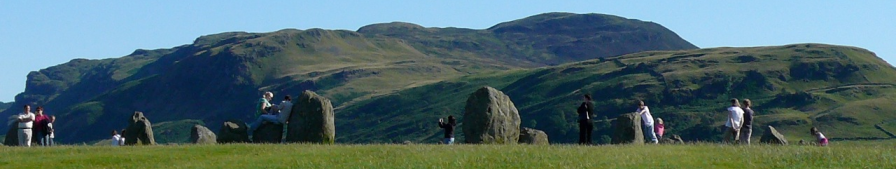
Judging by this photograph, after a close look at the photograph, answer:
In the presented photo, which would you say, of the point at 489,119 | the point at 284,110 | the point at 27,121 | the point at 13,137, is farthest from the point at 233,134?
the point at 13,137

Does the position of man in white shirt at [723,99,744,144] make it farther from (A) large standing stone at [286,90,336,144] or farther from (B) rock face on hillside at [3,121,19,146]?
(B) rock face on hillside at [3,121,19,146]

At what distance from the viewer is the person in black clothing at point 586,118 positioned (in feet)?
144

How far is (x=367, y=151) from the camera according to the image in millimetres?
38688

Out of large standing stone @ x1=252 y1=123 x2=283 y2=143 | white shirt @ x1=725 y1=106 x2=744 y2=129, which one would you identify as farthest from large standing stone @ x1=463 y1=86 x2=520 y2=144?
white shirt @ x1=725 y1=106 x2=744 y2=129

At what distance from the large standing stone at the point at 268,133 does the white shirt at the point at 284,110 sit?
36 centimetres

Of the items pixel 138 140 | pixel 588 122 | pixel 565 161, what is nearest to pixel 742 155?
pixel 565 161

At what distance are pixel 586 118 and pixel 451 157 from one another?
9125 mm

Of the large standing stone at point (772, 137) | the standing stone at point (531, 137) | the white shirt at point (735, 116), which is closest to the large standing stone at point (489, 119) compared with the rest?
the standing stone at point (531, 137)

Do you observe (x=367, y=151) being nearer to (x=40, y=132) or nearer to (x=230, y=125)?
(x=230, y=125)

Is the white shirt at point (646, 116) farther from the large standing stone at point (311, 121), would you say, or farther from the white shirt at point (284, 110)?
the white shirt at point (284, 110)

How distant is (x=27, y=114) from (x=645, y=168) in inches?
1020

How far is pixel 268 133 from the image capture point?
48.3 m

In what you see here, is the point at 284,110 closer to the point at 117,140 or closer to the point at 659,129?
the point at 117,140

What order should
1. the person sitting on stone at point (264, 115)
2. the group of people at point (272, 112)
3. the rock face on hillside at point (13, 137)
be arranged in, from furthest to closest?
1. the rock face on hillside at point (13, 137)
2. the person sitting on stone at point (264, 115)
3. the group of people at point (272, 112)
